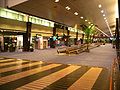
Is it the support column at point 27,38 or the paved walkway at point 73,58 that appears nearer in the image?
the paved walkway at point 73,58

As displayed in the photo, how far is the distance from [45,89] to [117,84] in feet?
10.9

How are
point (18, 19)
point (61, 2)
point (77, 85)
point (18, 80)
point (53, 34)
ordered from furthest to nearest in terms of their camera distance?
1. point (53, 34)
2. point (18, 19)
3. point (61, 2)
4. point (18, 80)
5. point (77, 85)

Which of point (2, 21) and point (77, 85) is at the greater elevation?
point (2, 21)

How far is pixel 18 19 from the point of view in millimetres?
32438

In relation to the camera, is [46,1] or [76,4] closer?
[46,1]

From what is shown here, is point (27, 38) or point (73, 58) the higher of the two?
point (27, 38)

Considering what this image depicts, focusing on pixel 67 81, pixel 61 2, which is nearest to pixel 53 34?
pixel 61 2

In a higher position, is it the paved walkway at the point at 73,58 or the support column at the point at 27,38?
the support column at the point at 27,38

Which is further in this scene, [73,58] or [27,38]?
[27,38]

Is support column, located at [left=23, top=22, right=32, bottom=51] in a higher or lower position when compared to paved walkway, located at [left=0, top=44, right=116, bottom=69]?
higher

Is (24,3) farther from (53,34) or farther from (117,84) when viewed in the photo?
(53,34)

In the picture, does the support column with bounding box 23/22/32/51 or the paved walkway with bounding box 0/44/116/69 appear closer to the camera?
the paved walkway with bounding box 0/44/116/69

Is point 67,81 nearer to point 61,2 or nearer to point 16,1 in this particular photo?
point 16,1

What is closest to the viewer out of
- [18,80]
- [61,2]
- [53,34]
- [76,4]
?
[18,80]
